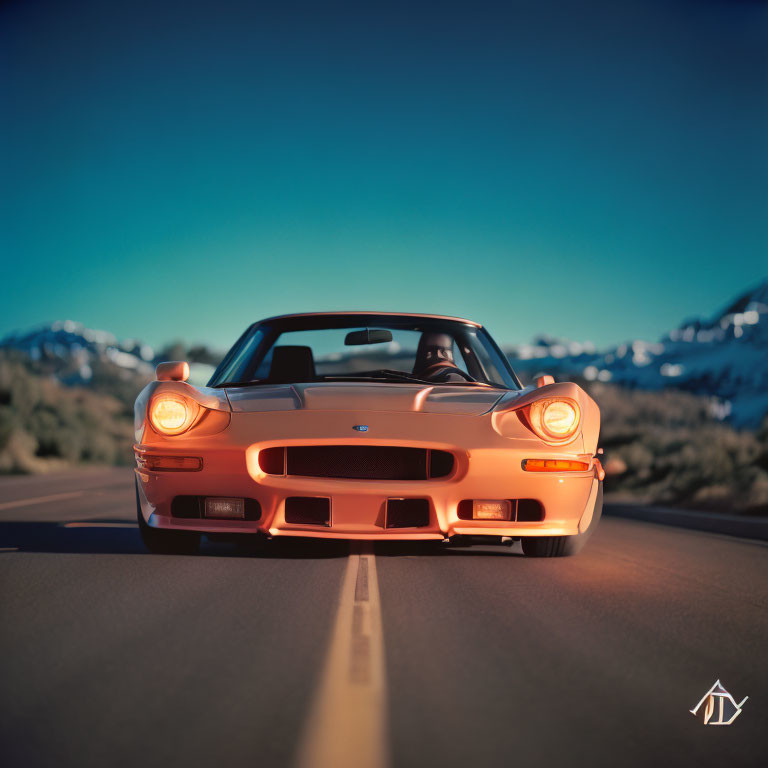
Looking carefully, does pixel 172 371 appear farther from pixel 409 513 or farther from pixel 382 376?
pixel 409 513

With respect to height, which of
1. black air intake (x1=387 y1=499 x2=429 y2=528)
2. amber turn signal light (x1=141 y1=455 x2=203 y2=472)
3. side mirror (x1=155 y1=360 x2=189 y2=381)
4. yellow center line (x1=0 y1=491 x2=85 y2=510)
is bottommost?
yellow center line (x1=0 y1=491 x2=85 y2=510)

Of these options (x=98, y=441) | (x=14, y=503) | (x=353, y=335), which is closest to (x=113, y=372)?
(x=98, y=441)

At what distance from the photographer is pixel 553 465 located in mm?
5062

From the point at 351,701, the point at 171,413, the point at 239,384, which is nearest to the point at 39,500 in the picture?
the point at 239,384

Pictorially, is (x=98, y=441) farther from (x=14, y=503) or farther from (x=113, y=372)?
(x=113, y=372)

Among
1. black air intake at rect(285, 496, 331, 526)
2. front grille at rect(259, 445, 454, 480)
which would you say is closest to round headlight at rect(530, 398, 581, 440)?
front grille at rect(259, 445, 454, 480)

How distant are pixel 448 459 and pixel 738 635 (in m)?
1.74

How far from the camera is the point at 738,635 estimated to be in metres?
4.02

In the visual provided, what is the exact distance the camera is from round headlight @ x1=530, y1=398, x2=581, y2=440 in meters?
5.10

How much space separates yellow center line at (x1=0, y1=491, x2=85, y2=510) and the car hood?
22.4 ft

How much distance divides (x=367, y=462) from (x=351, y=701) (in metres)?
2.25

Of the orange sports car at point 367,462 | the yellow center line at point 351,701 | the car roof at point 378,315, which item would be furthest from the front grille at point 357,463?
the car roof at point 378,315

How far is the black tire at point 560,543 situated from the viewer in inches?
218

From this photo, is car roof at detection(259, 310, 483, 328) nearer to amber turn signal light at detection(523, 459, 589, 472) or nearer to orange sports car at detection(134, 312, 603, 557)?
orange sports car at detection(134, 312, 603, 557)
